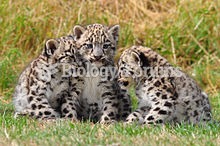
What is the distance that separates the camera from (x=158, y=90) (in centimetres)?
946

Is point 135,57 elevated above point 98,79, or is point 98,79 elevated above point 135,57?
point 135,57

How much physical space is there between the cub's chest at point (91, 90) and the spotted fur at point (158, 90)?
1.43 feet

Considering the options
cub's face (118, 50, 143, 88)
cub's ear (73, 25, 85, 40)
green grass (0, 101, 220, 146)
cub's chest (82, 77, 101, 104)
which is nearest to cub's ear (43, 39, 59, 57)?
cub's ear (73, 25, 85, 40)

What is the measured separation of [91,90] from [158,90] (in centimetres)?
121

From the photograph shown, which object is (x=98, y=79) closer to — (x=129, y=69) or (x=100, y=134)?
(x=129, y=69)

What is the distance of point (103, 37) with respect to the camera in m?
10.1

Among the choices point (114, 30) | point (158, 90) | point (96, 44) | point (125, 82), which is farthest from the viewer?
point (114, 30)

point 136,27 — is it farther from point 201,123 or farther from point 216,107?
point 201,123

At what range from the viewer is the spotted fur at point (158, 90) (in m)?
9.36

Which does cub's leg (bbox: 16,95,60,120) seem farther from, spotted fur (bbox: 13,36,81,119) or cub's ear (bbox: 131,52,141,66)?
cub's ear (bbox: 131,52,141,66)

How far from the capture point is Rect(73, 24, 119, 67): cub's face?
9961mm

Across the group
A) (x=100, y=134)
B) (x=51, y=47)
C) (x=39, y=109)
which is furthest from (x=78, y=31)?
(x=100, y=134)

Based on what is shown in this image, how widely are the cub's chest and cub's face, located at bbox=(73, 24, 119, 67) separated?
31 centimetres

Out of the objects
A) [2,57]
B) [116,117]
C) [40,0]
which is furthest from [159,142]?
[40,0]
